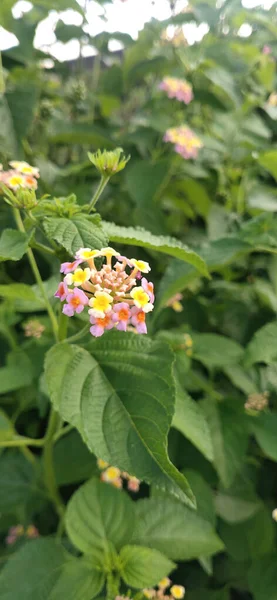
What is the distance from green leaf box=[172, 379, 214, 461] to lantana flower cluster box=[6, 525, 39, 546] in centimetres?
36

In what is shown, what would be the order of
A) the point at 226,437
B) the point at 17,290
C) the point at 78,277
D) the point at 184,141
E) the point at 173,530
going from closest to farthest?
the point at 78,277, the point at 17,290, the point at 173,530, the point at 226,437, the point at 184,141

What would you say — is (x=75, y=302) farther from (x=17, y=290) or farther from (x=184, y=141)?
(x=184, y=141)

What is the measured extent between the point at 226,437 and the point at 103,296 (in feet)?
1.35

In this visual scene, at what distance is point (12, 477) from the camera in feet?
2.57

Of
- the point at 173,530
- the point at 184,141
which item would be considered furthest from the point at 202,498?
the point at 184,141

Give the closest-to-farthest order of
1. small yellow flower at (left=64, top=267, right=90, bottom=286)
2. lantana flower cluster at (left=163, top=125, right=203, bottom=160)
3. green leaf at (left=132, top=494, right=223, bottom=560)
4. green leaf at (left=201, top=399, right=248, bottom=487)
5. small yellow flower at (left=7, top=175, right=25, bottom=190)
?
small yellow flower at (left=64, top=267, right=90, bottom=286), small yellow flower at (left=7, top=175, right=25, bottom=190), green leaf at (left=132, top=494, right=223, bottom=560), green leaf at (left=201, top=399, right=248, bottom=487), lantana flower cluster at (left=163, top=125, right=203, bottom=160)

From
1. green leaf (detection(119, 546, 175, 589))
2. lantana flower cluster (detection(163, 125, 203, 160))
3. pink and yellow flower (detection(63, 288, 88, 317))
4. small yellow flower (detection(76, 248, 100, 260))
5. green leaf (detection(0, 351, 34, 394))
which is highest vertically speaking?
lantana flower cluster (detection(163, 125, 203, 160))

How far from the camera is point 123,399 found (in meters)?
0.45

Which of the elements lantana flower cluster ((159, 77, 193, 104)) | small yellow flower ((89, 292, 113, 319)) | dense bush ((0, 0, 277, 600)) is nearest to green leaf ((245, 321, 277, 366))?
dense bush ((0, 0, 277, 600))

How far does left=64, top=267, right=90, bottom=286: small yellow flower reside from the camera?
0.39m

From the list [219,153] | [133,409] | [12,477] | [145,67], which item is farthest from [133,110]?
[133,409]

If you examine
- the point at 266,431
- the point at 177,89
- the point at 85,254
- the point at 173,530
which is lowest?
the point at 173,530

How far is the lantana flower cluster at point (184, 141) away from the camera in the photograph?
0.92m

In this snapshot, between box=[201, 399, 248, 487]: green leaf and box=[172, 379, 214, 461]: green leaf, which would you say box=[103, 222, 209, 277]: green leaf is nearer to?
box=[172, 379, 214, 461]: green leaf
